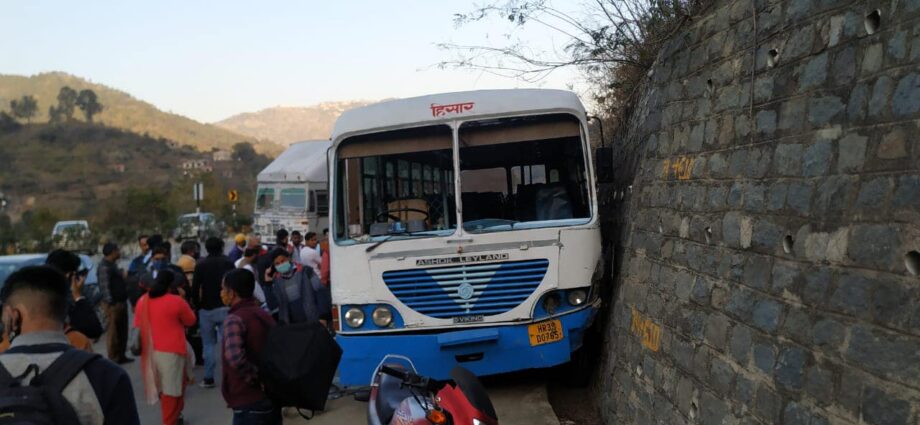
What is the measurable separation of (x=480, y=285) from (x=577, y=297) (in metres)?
0.90

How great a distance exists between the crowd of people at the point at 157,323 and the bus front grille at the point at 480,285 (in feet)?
3.91

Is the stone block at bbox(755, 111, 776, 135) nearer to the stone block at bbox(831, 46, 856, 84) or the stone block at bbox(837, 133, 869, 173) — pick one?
the stone block at bbox(831, 46, 856, 84)

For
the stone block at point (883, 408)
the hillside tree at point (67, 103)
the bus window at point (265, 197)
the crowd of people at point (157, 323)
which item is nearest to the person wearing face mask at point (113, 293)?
the crowd of people at point (157, 323)

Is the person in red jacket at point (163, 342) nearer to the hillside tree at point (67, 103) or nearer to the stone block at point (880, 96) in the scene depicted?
the stone block at point (880, 96)

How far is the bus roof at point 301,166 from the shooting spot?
22.2m

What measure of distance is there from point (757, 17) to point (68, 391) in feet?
13.2

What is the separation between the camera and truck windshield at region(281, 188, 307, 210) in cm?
2195

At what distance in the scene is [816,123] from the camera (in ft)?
11.7

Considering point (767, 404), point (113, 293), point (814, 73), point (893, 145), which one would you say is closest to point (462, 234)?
point (767, 404)

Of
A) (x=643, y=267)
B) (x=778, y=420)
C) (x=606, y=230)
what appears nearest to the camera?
(x=778, y=420)

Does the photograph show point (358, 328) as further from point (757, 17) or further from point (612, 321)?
point (757, 17)

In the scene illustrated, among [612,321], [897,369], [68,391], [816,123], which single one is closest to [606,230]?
[612,321]

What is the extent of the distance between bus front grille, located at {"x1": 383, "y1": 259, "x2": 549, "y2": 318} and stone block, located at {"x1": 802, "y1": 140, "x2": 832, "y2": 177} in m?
3.35

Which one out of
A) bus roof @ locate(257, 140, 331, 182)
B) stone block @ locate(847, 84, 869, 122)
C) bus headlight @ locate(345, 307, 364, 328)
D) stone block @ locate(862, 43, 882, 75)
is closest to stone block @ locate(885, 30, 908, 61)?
stone block @ locate(862, 43, 882, 75)
